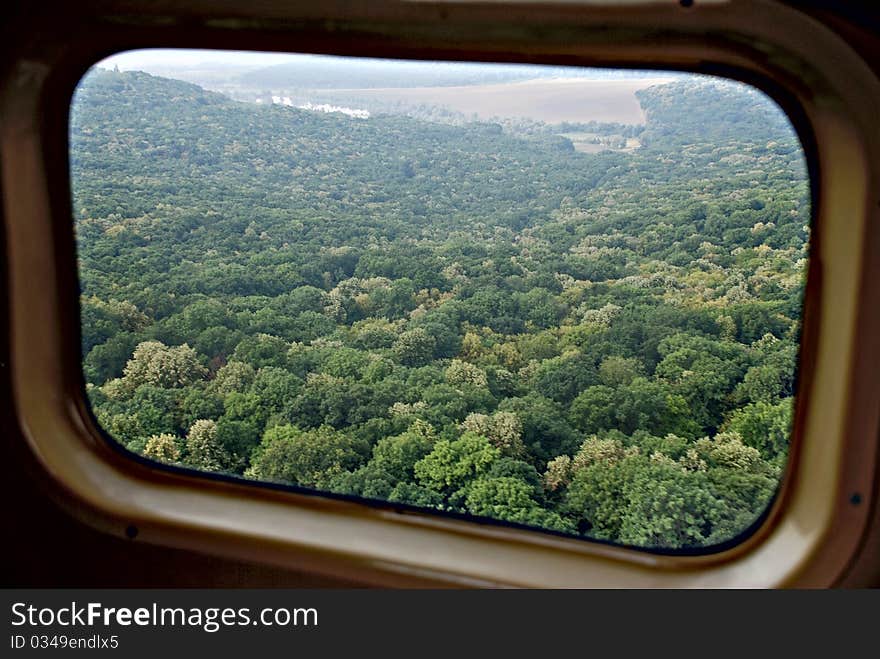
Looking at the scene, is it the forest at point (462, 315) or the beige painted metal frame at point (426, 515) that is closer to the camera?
the beige painted metal frame at point (426, 515)

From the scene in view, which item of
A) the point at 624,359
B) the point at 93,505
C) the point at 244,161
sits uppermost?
the point at 244,161

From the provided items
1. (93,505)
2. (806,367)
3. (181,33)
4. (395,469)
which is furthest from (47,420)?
(806,367)

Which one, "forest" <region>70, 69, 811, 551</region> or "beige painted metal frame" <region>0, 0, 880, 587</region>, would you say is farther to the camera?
"forest" <region>70, 69, 811, 551</region>

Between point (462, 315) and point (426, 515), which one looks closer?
point (426, 515)

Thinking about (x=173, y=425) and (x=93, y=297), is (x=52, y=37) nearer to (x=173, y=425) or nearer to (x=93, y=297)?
(x=93, y=297)
